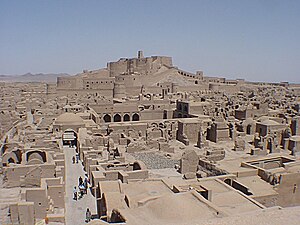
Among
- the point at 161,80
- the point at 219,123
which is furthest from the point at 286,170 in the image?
the point at 161,80

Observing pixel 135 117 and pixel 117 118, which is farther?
pixel 117 118

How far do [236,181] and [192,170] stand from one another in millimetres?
4204

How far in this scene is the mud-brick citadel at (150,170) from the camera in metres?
8.35

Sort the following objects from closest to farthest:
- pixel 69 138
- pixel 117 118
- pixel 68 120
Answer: pixel 69 138
pixel 68 120
pixel 117 118

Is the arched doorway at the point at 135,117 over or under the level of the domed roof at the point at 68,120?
under

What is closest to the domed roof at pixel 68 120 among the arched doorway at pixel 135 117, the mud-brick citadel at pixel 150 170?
the mud-brick citadel at pixel 150 170

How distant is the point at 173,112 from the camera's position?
33.3 metres

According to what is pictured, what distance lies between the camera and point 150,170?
56.4 feet

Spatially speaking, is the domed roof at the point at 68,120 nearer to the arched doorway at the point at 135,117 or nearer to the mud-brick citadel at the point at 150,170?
the mud-brick citadel at the point at 150,170

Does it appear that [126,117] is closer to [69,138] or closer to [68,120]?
[68,120]

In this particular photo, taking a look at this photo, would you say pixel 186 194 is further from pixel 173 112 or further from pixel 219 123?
pixel 173 112

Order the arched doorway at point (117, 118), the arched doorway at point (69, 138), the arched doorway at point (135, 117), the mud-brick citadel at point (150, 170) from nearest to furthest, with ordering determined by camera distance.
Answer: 1. the mud-brick citadel at point (150, 170)
2. the arched doorway at point (69, 138)
3. the arched doorway at point (135, 117)
4. the arched doorway at point (117, 118)

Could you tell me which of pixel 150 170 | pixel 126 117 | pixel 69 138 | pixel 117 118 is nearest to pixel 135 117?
pixel 126 117

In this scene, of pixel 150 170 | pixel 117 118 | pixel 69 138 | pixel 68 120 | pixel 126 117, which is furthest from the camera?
pixel 117 118
